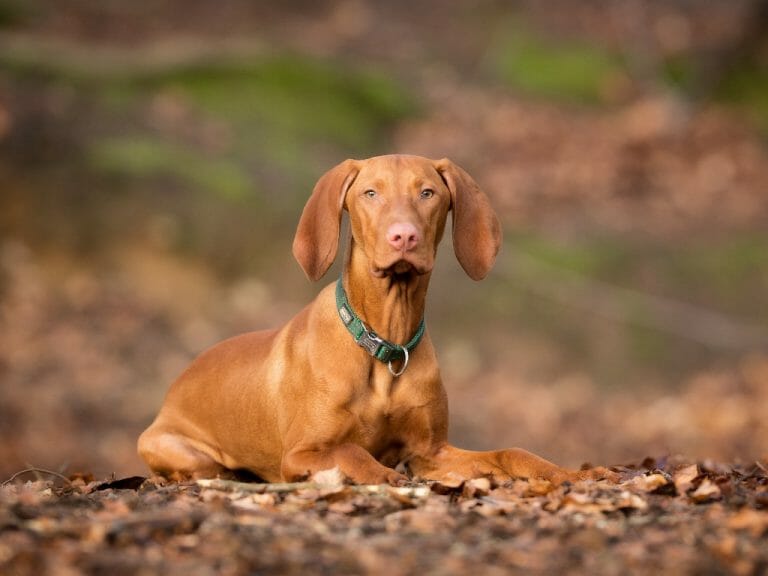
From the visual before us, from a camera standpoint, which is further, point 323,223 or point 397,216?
point 323,223

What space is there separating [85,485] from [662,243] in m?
10.6

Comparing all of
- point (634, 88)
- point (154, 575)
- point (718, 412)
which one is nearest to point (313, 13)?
point (634, 88)

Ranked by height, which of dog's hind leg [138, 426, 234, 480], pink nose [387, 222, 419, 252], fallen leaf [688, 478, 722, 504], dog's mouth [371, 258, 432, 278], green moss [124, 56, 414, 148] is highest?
green moss [124, 56, 414, 148]

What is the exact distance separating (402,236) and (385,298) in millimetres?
620

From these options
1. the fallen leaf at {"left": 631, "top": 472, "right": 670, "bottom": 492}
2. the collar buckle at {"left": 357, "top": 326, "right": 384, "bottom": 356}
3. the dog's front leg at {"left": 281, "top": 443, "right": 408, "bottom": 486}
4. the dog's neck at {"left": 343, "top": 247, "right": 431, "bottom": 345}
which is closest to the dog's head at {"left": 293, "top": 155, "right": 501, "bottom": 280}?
the dog's neck at {"left": 343, "top": 247, "right": 431, "bottom": 345}

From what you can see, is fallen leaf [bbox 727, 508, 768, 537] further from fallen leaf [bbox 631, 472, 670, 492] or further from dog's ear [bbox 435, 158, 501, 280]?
dog's ear [bbox 435, 158, 501, 280]

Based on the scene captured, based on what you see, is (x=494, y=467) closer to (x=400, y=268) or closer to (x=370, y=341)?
(x=370, y=341)

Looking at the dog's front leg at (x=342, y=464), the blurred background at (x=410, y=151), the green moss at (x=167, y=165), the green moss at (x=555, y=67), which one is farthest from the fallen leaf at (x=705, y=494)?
the green moss at (x=555, y=67)

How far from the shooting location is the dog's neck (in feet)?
21.9

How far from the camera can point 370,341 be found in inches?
265

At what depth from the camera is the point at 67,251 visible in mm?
13656

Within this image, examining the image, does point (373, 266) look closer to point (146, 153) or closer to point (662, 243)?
point (146, 153)

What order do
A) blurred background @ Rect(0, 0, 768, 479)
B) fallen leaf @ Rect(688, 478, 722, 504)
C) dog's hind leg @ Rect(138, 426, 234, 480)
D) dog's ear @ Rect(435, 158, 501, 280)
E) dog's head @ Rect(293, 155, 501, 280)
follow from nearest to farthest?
fallen leaf @ Rect(688, 478, 722, 504), dog's head @ Rect(293, 155, 501, 280), dog's ear @ Rect(435, 158, 501, 280), dog's hind leg @ Rect(138, 426, 234, 480), blurred background @ Rect(0, 0, 768, 479)

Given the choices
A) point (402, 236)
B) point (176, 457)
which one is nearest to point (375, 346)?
point (402, 236)
